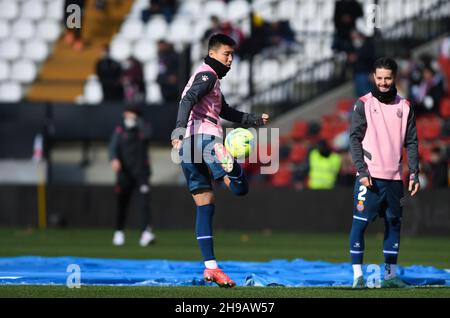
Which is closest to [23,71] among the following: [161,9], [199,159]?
[161,9]

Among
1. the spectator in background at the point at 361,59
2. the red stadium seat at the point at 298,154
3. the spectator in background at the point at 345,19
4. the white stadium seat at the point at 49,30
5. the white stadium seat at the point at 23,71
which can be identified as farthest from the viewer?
the white stadium seat at the point at 49,30

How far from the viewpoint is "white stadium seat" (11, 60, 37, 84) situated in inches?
1183

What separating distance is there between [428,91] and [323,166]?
2927 mm

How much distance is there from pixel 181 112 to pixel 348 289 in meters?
2.31

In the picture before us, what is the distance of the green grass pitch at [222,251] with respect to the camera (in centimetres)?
1095

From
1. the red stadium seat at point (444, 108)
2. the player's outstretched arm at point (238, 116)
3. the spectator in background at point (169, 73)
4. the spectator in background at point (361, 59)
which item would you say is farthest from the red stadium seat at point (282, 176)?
the player's outstretched arm at point (238, 116)

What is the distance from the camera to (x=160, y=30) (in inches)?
1203

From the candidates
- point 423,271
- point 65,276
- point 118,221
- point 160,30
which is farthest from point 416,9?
point 65,276

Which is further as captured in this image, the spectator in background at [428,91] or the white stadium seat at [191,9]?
the white stadium seat at [191,9]

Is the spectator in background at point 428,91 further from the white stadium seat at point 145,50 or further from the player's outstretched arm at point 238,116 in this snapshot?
the player's outstretched arm at point 238,116

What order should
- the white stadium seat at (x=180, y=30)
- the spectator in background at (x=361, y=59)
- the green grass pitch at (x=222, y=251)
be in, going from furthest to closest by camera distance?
1. the white stadium seat at (x=180, y=30)
2. the spectator in background at (x=361, y=59)
3. the green grass pitch at (x=222, y=251)

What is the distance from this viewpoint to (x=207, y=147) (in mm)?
11883

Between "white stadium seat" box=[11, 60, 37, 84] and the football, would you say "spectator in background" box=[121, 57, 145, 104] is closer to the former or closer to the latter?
"white stadium seat" box=[11, 60, 37, 84]

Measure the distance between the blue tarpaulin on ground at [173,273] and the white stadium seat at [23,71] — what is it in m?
15.6
